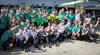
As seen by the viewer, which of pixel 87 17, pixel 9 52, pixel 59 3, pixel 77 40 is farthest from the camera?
pixel 59 3

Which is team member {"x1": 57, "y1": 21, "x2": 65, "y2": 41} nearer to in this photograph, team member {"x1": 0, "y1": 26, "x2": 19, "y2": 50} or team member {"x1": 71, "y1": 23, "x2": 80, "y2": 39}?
team member {"x1": 71, "y1": 23, "x2": 80, "y2": 39}

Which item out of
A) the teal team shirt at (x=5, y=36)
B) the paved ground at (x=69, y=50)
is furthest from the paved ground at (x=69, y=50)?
the teal team shirt at (x=5, y=36)

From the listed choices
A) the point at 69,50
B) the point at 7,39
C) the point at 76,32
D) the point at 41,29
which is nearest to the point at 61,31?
the point at 76,32

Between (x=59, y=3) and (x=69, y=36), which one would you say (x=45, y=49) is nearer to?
(x=69, y=36)

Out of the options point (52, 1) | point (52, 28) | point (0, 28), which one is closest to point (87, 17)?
point (52, 28)

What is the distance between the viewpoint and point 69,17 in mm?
15633

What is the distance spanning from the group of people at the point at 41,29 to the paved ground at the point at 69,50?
11.8 inches

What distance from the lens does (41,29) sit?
13.0m

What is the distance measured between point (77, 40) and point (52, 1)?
298 inches

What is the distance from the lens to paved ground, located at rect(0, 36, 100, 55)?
1188 cm

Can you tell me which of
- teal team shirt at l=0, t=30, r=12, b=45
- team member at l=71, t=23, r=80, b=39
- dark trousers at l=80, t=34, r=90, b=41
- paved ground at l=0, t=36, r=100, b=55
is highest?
teal team shirt at l=0, t=30, r=12, b=45

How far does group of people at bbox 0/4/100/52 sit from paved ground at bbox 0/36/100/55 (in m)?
0.30

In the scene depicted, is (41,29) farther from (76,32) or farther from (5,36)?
(76,32)

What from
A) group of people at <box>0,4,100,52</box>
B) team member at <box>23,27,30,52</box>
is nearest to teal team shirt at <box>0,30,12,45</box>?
group of people at <box>0,4,100,52</box>
